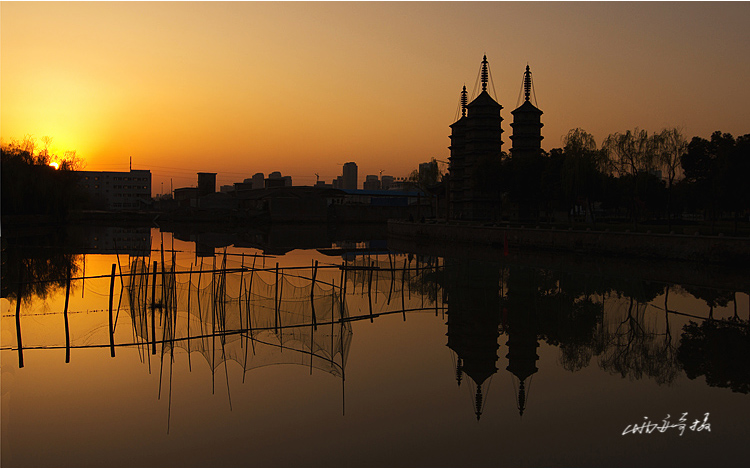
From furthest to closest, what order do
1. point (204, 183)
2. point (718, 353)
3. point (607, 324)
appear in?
1. point (204, 183)
2. point (607, 324)
3. point (718, 353)

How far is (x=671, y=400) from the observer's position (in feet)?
37.6

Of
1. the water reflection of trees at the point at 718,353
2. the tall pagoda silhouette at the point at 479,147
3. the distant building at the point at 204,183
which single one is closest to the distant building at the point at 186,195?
the distant building at the point at 204,183

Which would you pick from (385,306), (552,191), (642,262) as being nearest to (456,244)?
(552,191)

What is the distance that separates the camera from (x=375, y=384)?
12.4 meters

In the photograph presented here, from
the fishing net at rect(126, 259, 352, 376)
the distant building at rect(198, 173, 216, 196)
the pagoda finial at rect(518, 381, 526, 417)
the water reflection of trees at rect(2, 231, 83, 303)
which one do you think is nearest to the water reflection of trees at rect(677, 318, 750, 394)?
the pagoda finial at rect(518, 381, 526, 417)

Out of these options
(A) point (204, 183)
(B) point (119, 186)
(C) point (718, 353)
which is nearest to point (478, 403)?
(C) point (718, 353)

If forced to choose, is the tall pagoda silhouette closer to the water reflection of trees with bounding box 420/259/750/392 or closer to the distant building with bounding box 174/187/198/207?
the water reflection of trees with bounding box 420/259/750/392

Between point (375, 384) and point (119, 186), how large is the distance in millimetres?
151810

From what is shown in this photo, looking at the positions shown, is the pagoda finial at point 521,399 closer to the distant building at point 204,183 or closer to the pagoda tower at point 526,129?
the pagoda tower at point 526,129

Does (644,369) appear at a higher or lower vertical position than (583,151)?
lower

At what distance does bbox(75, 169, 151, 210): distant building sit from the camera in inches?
5699

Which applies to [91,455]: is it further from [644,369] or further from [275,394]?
[644,369]

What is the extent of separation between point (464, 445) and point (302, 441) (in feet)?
8.35
